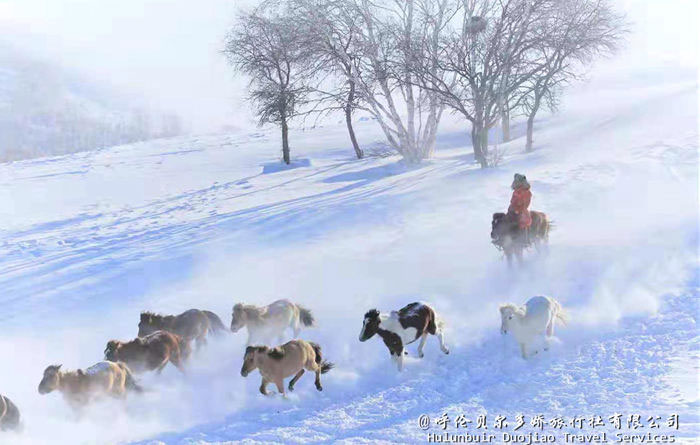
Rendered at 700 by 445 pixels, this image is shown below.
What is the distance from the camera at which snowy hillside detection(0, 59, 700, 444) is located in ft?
28.2

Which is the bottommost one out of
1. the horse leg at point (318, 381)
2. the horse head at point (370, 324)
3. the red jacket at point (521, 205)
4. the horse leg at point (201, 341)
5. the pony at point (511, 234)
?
the horse leg at point (318, 381)

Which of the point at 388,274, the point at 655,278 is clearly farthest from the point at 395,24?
the point at 655,278

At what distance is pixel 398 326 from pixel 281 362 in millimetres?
1778

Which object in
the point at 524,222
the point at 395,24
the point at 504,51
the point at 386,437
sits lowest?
the point at 386,437

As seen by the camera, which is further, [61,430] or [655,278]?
[655,278]

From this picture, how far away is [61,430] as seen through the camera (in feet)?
27.6

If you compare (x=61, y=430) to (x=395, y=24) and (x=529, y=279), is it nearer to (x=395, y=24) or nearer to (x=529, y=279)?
(x=529, y=279)

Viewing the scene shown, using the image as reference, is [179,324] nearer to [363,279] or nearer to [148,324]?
[148,324]

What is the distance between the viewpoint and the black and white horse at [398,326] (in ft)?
30.4

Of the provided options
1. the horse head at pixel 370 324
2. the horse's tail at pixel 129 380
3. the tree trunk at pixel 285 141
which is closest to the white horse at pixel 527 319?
the horse head at pixel 370 324

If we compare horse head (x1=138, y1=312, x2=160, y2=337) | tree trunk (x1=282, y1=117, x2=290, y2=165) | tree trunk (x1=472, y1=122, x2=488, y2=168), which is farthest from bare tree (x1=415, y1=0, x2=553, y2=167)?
horse head (x1=138, y1=312, x2=160, y2=337)

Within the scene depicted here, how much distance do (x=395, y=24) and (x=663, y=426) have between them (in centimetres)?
1996

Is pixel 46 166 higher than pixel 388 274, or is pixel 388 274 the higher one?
pixel 46 166

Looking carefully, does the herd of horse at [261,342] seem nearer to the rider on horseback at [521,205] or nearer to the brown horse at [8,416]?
the brown horse at [8,416]
